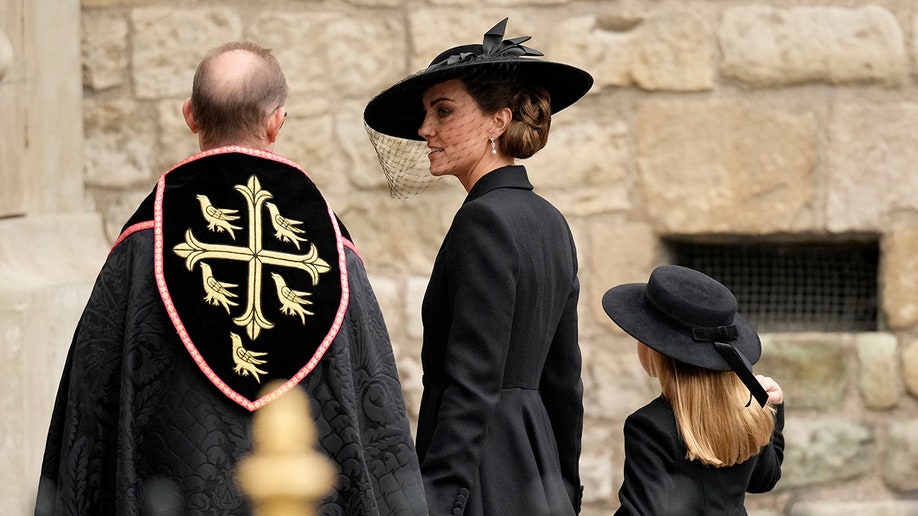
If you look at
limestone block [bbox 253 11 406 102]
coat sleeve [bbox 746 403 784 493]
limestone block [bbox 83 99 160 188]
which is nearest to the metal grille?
limestone block [bbox 253 11 406 102]

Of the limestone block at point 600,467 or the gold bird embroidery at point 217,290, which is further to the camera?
the limestone block at point 600,467

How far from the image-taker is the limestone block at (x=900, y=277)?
4.25m

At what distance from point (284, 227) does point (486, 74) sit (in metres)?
0.63

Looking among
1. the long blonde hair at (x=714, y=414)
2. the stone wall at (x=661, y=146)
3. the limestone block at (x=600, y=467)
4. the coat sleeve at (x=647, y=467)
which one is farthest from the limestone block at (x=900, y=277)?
the coat sleeve at (x=647, y=467)

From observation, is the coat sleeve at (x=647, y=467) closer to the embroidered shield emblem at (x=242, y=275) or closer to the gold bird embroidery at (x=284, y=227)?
the embroidered shield emblem at (x=242, y=275)

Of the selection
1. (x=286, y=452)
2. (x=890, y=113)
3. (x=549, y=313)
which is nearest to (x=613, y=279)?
(x=890, y=113)

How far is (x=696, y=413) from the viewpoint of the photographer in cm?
282

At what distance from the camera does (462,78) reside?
2.81 m

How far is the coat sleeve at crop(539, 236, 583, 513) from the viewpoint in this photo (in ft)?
9.35

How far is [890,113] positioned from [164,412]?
9.22 ft

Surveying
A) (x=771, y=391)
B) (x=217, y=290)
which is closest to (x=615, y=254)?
(x=771, y=391)

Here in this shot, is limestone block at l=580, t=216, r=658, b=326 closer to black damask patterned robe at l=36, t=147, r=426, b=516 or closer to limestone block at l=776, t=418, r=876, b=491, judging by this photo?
limestone block at l=776, t=418, r=876, b=491

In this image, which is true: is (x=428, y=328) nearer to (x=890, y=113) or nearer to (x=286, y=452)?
(x=286, y=452)

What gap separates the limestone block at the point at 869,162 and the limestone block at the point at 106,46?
7.60 feet
